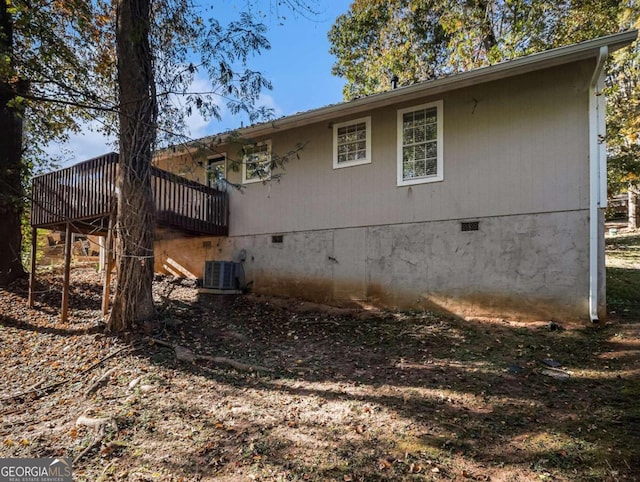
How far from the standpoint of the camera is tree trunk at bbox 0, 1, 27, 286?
814 centimetres

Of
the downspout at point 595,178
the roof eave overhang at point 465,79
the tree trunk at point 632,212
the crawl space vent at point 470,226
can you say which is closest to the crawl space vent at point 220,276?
the roof eave overhang at point 465,79

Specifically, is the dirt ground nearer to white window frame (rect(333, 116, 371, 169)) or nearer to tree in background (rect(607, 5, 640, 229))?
white window frame (rect(333, 116, 371, 169))

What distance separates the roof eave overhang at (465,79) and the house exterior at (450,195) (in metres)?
0.02

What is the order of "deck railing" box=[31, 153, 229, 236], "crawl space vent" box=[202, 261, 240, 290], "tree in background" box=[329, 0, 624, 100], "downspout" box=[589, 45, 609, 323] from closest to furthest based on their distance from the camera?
"downspout" box=[589, 45, 609, 323] → "deck railing" box=[31, 153, 229, 236] → "crawl space vent" box=[202, 261, 240, 290] → "tree in background" box=[329, 0, 624, 100]

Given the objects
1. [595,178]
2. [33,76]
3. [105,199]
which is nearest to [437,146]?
[595,178]

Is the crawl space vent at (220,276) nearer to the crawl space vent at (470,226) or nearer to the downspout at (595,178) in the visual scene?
the crawl space vent at (470,226)

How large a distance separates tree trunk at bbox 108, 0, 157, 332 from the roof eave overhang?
155cm

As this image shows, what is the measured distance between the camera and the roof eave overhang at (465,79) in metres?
5.21

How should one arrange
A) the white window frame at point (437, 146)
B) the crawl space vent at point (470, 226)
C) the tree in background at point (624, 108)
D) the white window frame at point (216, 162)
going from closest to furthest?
1. the crawl space vent at point (470, 226)
2. the white window frame at point (437, 146)
3. the tree in background at point (624, 108)
4. the white window frame at point (216, 162)

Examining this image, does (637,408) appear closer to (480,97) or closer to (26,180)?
(480,97)

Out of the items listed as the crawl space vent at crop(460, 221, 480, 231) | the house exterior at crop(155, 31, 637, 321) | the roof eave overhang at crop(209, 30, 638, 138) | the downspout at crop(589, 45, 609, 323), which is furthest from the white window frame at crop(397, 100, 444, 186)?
the downspout at crop(589, 45, 609, 323)

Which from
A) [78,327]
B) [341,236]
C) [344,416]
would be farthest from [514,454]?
[78,327]

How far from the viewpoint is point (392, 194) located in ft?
23.5

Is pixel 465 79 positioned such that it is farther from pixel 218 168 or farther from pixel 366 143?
pixel 218 168
